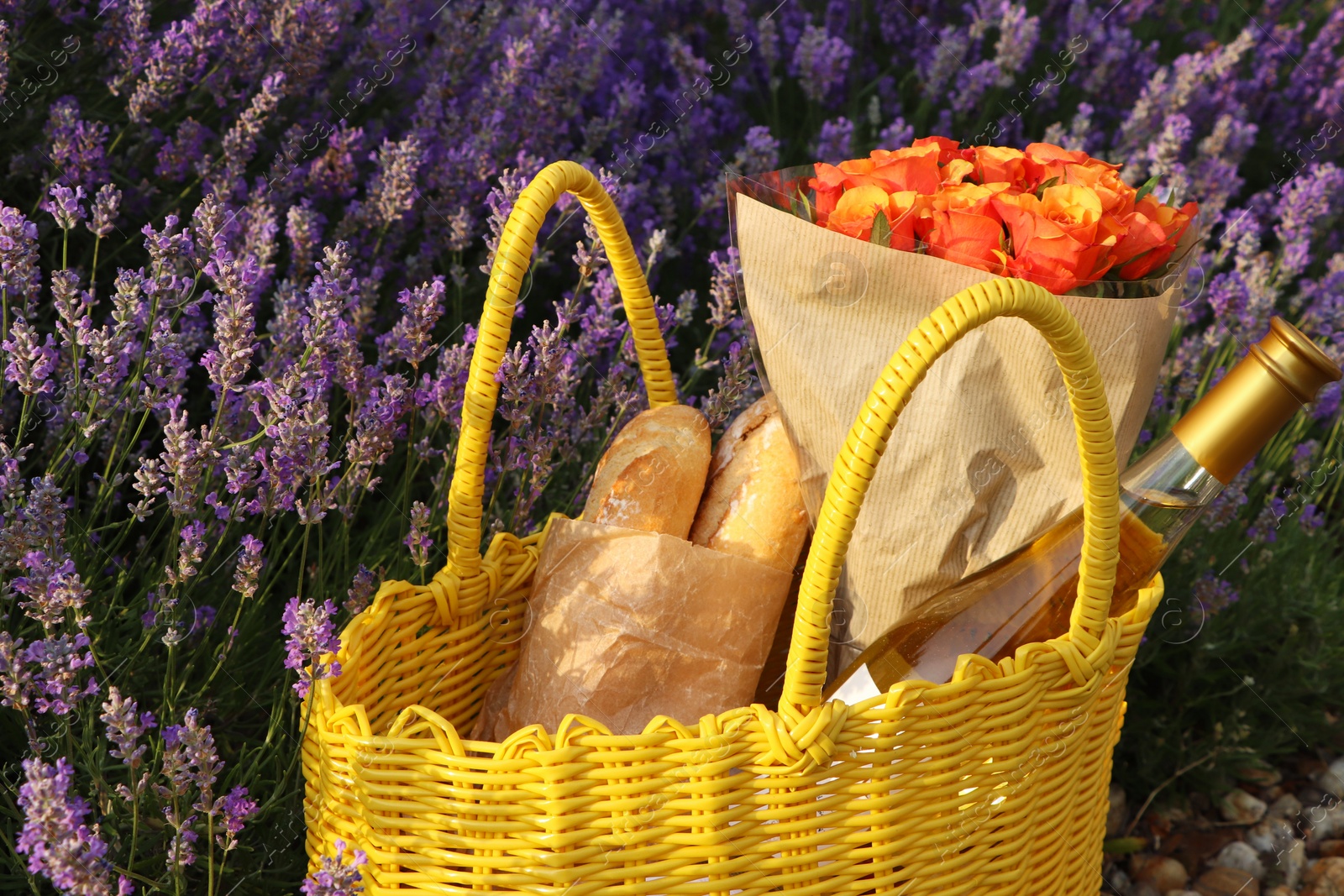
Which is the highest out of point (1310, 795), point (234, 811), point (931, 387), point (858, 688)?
point (931, 387)

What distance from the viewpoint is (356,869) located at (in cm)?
97

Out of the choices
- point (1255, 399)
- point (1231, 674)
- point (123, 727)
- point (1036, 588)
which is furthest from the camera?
point (1231, 674)

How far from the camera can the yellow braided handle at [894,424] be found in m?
0.92

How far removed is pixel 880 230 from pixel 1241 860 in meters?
1.32

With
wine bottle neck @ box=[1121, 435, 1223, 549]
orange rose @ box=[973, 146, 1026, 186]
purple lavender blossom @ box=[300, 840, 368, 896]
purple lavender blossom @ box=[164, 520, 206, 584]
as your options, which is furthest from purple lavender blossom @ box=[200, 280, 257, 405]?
wine bottle neck @ box=[1121, 435, 1223, 549]

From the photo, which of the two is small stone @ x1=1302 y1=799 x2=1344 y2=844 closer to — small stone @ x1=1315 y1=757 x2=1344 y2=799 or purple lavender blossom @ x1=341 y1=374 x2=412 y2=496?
small stone @ x1=1315 y1=757 x2=1344 y2=799

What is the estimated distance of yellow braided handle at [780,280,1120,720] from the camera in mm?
917

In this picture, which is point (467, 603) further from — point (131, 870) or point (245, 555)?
point (131, 870)

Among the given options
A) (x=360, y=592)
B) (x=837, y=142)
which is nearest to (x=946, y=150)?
(x=360, y=592)

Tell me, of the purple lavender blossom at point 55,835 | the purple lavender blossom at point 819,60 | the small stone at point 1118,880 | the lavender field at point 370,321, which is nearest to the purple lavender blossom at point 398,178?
the lavender field at point 370,321

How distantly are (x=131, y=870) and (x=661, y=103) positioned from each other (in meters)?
2.15

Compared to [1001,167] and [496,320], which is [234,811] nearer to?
[496,320]

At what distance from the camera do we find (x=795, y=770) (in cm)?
97

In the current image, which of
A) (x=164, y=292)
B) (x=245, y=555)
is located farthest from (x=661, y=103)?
(x=245, y=555)
